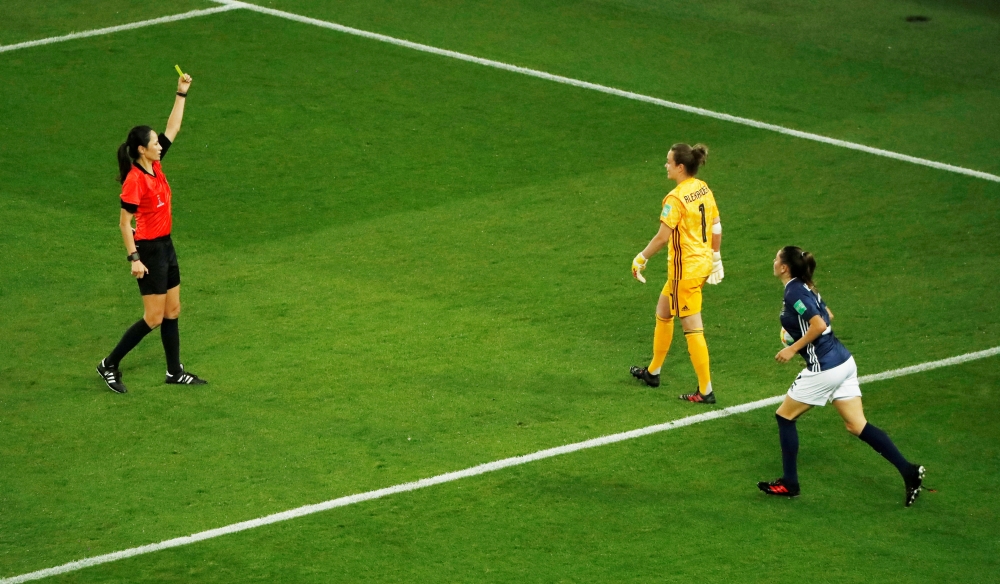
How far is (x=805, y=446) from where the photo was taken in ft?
35.3

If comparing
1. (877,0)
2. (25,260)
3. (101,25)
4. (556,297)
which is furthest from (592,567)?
(877,0)

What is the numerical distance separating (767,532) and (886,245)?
6.17 m

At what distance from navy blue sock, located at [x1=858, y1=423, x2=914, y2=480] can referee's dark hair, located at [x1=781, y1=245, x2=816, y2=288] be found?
112cm

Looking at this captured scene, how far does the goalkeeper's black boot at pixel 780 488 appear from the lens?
9.86 meters

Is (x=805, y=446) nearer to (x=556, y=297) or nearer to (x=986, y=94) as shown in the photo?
(x=556, y=297)

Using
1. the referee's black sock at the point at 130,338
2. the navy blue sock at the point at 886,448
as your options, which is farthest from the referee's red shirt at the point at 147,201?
the navy blue sock at the point at 886,448

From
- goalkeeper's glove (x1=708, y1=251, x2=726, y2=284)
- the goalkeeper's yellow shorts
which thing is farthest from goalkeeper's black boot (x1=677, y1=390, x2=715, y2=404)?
goalkeeper's glove (x1=708, y1=251, x2=726, y2=284)

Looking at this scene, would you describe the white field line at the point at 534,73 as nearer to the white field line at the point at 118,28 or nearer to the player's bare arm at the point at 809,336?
the white field line at the point at 118,28

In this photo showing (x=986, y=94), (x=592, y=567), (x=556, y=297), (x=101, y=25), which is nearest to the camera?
(x=592, y=567)

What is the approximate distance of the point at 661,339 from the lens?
1152 centimetres

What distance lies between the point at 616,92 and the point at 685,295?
8879 mm

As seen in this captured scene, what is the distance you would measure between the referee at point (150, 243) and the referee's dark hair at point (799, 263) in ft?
16.3

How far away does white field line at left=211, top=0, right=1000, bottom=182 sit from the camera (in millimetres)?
17219

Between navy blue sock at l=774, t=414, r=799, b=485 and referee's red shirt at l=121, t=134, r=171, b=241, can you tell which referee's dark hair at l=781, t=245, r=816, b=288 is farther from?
referee's red shirt at l=121, t=134, r=171, b=241
